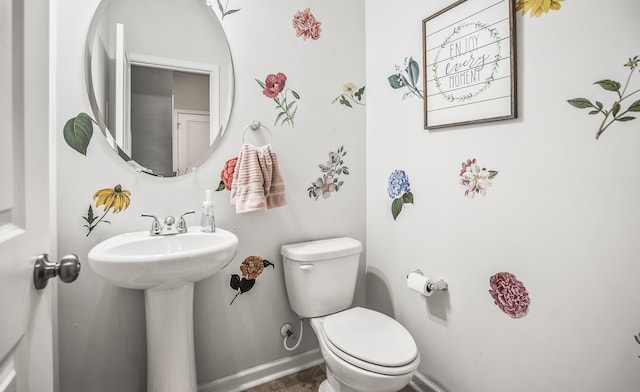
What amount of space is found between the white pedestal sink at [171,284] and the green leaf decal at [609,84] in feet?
4.28

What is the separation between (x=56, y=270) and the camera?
0.58 meters

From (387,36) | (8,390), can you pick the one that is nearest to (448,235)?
(387,36)

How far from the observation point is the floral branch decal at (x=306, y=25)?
1.75 meters

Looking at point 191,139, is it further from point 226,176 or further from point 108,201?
point 108,201

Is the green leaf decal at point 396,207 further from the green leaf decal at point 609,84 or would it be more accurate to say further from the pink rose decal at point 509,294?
the green leaf decal at point 609,84

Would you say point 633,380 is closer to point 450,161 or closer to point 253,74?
point 450,161

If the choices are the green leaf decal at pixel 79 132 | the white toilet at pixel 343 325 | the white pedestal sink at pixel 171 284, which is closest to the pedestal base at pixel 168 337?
the white pedestal sink at pixel 171 284

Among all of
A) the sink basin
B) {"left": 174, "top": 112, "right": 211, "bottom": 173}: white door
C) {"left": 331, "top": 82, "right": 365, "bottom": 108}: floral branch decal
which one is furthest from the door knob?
{"left": 331, "top": 82, "right": 365, "bottom": 108}: floral branch decal

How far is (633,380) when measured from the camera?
0.98 m

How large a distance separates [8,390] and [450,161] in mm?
1500

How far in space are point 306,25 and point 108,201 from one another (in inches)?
50.8

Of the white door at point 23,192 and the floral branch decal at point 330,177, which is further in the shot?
the floral branch decal at point 330,177

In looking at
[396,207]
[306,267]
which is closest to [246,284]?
[306,267]

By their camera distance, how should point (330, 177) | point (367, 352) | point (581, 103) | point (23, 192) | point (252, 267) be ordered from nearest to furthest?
point (23, 192) → point (581, 103) → point (367, 352) → point (252, 267) → point (330, 177)
